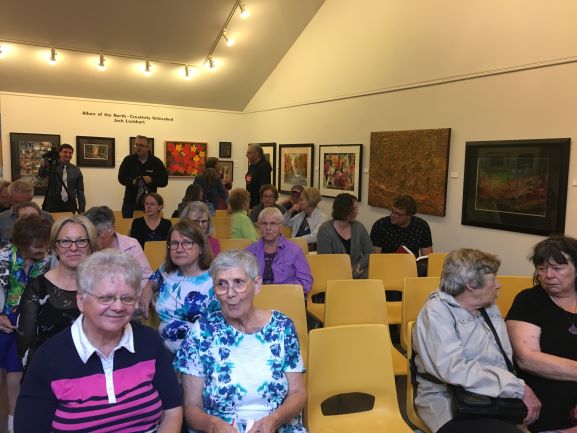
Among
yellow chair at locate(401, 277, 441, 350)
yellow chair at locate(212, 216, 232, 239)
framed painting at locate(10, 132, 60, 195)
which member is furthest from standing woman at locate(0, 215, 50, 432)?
framed painting at locate(10, 132, 60, 195)

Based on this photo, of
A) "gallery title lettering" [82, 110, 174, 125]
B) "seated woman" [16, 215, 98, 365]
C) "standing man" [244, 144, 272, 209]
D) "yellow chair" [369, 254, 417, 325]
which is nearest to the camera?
"seated woman" [16, 215, 98, 365]

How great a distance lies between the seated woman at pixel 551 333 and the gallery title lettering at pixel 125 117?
8.58 m

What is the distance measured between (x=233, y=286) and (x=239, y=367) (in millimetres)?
313

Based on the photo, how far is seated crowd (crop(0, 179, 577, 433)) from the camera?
153cm

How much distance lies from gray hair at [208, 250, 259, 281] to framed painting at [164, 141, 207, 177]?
8.26 meters

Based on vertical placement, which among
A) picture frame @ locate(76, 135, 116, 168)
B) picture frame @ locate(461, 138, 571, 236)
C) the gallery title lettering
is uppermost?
the gallery title lettering

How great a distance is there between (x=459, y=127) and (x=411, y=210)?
70.0 inches

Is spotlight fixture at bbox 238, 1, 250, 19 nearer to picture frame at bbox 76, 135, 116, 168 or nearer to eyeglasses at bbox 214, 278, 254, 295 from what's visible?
picture frame at bbox 76, 135, 116, 168

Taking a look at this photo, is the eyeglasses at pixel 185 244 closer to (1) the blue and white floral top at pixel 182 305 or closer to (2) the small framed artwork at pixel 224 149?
(1) the blue and white floral top at pixel 182 305

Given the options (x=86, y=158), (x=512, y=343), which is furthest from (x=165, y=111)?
(x=512, y=343)

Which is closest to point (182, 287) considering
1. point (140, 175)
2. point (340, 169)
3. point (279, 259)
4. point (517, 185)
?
point (279, 259)

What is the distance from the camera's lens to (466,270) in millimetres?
2082

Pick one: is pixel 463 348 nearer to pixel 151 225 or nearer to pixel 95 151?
pixel 151 225

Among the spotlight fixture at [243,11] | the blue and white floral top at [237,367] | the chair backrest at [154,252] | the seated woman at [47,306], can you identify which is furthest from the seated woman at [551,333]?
the spotlight fixture at [243,11]
